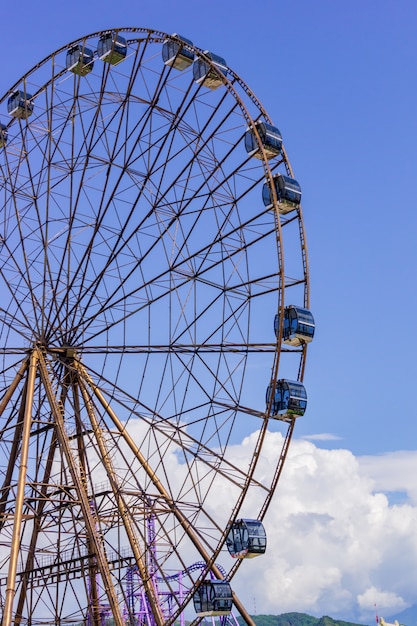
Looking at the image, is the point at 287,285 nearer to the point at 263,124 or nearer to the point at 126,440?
the point at 263,124

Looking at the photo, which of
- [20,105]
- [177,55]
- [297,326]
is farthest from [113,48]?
[297,326]

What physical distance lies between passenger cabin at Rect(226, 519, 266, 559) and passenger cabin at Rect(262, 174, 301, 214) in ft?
31.5

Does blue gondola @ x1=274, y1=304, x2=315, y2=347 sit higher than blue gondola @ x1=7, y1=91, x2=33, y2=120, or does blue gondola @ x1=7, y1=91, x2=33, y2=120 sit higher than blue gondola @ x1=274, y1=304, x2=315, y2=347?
blue gondola @ x1=7, y1=91, x2=33, y2=120

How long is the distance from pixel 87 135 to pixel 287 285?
10.1 m

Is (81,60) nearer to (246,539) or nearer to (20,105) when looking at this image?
(20,105)

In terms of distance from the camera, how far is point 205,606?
26734 millimetres

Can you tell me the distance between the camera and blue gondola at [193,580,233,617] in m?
26.6

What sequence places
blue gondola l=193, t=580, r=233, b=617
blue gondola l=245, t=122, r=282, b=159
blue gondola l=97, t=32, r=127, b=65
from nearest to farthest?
blue gondola l=193, t=580, r=233, b=617, blue gondola l=245, t=122, r=282, b=159, blue gondola l=97, t=32, r=127, b=65

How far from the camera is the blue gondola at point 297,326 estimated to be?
90.9 ft

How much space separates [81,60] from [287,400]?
52.1 ft

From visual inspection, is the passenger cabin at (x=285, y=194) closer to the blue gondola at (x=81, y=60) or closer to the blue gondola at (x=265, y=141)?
the blue gondola at (x=265, y=141)

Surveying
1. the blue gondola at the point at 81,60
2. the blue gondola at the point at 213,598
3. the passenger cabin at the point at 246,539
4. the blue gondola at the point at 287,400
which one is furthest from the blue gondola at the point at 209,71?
the blue gondola at the point at 213,598

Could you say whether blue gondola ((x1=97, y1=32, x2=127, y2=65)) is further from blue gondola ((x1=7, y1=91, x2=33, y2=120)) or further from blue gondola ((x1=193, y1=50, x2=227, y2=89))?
blue gondola ((x1=7, y1=91, x2=33, y2=120))

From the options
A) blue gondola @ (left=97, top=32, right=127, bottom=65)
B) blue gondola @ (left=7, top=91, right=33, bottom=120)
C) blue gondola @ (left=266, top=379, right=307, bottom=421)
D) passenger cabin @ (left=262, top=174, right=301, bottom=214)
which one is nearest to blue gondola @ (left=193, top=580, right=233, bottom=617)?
blue gondola @ (left=266, top=379, right=307, bottom=421)
